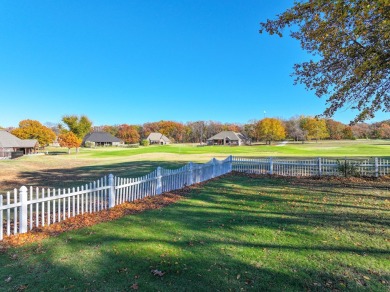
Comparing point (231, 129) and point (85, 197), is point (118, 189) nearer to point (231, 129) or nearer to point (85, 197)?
point (85, 197)

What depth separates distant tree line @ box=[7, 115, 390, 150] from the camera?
66.3m

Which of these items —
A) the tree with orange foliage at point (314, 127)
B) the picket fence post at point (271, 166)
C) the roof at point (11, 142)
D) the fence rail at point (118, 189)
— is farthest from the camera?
the tree with orange foliage at point (314, 127)

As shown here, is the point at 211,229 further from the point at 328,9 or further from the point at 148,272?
the point at 328,9

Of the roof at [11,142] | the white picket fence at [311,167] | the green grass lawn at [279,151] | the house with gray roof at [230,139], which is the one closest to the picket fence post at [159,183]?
the white picket fence at [311,167]

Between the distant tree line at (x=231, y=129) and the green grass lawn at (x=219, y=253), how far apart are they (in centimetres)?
6547

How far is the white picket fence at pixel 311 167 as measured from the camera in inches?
540

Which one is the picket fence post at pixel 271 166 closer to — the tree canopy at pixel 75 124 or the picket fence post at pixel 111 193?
the picket fence post at pixel 111 193

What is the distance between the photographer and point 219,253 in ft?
15.1

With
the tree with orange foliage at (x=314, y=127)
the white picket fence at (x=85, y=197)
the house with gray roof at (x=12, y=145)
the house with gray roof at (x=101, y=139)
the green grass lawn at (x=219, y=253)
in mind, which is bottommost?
the green grass lawn at (x=219, y=253)

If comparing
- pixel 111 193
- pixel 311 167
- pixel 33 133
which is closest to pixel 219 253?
pixel 111 193

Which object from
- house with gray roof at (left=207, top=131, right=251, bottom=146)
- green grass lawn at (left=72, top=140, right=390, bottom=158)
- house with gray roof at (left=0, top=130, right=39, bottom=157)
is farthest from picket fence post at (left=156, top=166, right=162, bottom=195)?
house with gray roof at (left=207, top=131, right=251, bottom=146)

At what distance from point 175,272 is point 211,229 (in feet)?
6.82

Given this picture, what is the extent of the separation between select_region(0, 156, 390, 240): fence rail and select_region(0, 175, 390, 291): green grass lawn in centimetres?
118

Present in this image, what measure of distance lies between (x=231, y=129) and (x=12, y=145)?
279 ft
